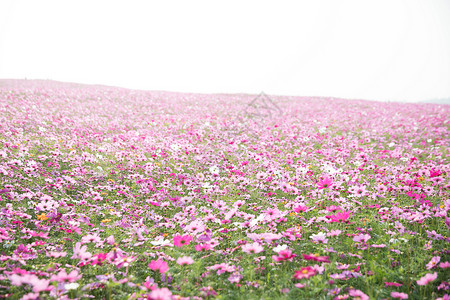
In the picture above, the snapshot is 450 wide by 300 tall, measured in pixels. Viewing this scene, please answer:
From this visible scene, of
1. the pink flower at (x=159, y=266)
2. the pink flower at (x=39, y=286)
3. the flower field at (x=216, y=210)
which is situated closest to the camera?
the pink flower at (x=39, y=286)

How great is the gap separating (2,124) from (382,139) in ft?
39.1

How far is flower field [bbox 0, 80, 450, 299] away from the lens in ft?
7.03

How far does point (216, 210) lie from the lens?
152 inches

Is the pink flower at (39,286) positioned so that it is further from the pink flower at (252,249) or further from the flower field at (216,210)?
the pink flower at (252,249)

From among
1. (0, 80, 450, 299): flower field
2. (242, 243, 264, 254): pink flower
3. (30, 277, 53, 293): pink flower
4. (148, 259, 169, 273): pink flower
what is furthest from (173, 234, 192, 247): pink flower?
(30, 277, 53, 293): pink flower

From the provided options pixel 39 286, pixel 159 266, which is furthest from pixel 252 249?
pixel 39 286

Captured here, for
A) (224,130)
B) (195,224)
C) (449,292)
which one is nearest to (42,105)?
(224,130)

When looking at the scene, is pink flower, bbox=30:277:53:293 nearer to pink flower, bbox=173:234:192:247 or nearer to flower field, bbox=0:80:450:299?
flower field, bbox=0:80:450:299

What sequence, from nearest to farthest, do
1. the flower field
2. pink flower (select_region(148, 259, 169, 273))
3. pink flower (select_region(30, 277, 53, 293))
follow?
pink flower (select_region(30, 277, 53, 293)) < pink flower (select_region(148, 259, 169, 273)) < the flower field

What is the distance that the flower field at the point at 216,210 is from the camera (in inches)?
84.4

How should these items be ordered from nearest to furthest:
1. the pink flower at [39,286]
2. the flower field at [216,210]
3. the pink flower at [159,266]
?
the pink flower at [39,286] < the pink flower at [159,266] < the flower field at [216,210]

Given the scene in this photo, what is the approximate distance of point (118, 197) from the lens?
4438mm

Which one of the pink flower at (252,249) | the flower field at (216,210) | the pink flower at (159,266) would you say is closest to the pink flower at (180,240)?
the flower field at (216,210)

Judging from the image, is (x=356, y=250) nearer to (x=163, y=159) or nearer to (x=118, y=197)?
(x=118, y=197)
